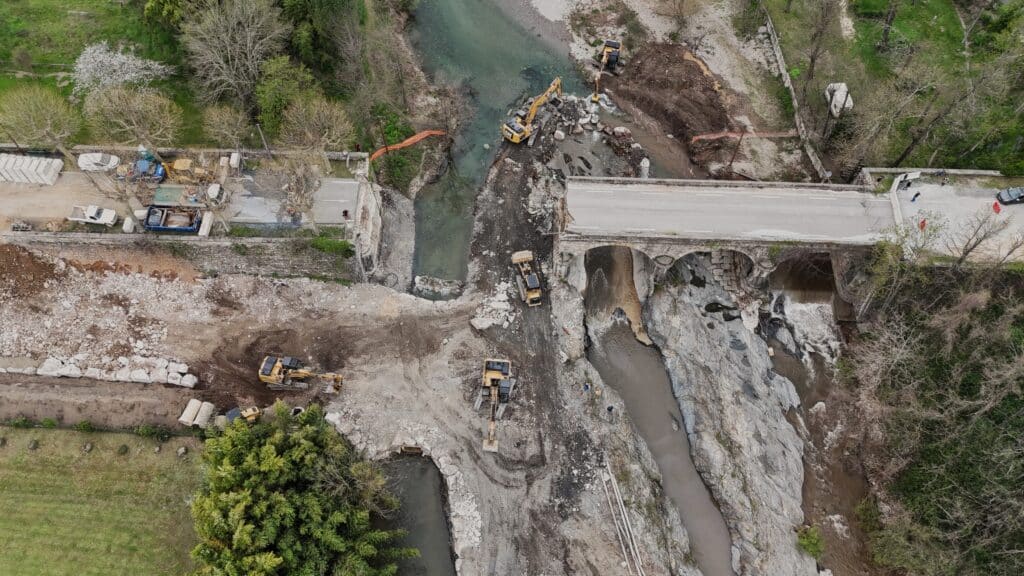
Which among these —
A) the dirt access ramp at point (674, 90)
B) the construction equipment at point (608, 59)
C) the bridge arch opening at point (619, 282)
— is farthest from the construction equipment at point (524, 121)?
the bridge arch opening at point (619, 282)

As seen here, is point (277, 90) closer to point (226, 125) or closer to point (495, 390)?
point (226, 125)

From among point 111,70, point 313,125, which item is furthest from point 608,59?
point 111,70

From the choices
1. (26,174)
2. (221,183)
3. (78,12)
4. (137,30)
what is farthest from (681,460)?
(78,12)

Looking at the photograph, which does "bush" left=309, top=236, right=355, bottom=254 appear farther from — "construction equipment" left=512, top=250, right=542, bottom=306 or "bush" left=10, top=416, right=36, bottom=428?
"bush" left=10, top=416, right=36, bottom=428

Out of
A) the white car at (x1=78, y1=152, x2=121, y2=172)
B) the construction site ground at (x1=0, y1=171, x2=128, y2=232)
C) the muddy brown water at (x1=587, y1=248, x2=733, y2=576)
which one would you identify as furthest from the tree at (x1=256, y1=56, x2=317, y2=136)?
the muddy brown water at (x1=587, y1=248, x2=733, y2=576)

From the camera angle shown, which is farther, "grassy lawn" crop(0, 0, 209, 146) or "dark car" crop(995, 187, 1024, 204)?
"grassy lawn" crop(0, 0, 209, 146)

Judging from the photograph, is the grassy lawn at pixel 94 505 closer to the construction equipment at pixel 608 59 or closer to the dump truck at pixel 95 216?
the dump truck at pixel 95 216
